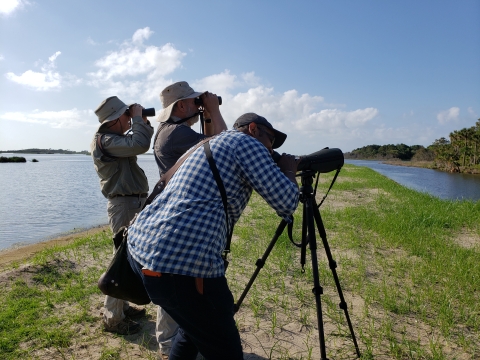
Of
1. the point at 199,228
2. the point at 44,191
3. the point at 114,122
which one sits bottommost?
the point at 44,191

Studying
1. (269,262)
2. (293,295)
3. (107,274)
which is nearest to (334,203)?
(269,262)

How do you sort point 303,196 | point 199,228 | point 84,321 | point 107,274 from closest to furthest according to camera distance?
1. point 199,228
2. point 107,274
3. point 303,196
4. point 84,321

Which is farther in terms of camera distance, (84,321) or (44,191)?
(44,191)

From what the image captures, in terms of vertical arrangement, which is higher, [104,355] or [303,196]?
[303,196]

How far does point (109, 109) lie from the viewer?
2.79 m

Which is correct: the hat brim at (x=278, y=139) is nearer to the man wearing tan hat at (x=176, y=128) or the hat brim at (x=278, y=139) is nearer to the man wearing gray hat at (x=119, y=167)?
the man wearing tan hat at (x=176, y=128)

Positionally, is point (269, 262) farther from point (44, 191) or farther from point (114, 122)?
point (44, 191)

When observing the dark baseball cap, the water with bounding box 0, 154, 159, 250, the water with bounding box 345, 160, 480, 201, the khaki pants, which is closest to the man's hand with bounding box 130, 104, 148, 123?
the khaki pants

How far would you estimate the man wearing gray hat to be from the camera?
2645mm

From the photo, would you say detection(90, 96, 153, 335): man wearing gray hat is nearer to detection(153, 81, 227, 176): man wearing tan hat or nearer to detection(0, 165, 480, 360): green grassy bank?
detection(0, 165, 480, 360): green grassy bank

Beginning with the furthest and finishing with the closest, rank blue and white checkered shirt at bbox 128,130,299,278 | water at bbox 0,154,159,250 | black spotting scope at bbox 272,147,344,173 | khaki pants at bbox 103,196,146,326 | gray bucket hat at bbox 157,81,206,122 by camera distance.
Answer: water at bbox 0,154,159,250 → khaki pants at bbox 103,196,146,326 → gray bucket hat at bbox 157,81,206,122 → black spotting scope at bbox 272,147,344,173 → blue and white checkered shirt at bbox 128,130,299,278

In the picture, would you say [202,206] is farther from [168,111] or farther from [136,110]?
[136,110]

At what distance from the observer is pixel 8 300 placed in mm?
3225

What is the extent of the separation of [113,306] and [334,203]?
817 centimetres
